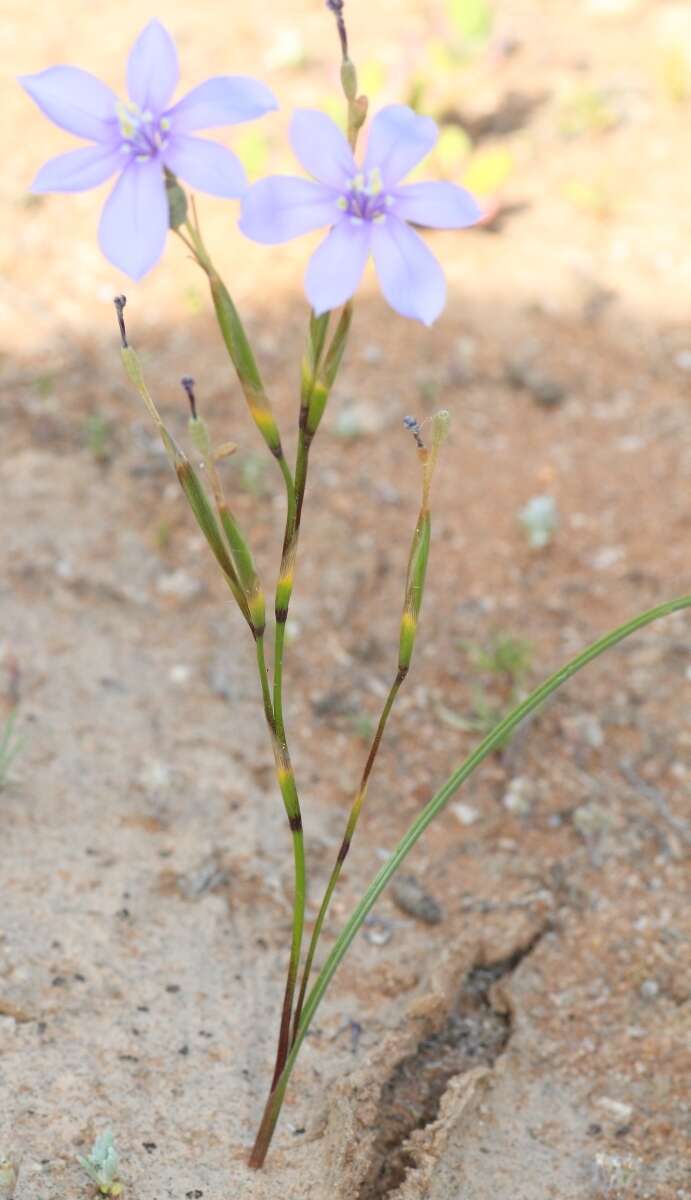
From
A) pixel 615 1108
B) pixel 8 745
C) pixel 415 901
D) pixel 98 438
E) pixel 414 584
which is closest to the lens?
pixel 414 584

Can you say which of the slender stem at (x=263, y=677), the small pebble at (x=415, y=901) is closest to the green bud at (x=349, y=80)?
the slender stem at (x=263, y=677)

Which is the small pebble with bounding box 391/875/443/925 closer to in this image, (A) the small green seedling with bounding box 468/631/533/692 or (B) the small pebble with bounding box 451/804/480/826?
(B) the small pebble with bounding box 451/804/480/826

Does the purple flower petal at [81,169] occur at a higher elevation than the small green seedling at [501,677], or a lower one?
lower

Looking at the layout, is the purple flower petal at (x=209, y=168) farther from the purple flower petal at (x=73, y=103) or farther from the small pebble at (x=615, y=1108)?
the small pebble at (x=615, y=1108)

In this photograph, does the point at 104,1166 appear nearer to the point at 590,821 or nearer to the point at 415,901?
the point at 415,901

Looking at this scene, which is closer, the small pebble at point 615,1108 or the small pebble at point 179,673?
the small pebble at point 615,1108

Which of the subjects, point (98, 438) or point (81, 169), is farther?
point (98, 438)

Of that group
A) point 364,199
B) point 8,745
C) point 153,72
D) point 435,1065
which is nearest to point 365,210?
point 364,199
